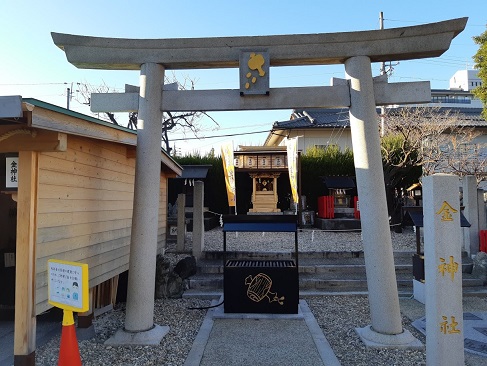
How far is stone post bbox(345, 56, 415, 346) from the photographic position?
477 centimetres

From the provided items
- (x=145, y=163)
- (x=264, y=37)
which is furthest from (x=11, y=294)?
(x=264, y=37)

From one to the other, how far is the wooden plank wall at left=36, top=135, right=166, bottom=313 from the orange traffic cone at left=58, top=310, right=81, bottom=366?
1.23 m

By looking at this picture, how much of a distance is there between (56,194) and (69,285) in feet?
5.86

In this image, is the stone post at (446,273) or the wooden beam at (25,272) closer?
the stone post at (446,273)

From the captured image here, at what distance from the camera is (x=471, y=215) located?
909 centimetres

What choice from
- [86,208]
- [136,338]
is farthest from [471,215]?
[86,208]

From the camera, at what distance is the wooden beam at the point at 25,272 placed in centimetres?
392

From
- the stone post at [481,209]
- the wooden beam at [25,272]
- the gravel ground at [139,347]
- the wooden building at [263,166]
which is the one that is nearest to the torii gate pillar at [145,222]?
the gravel ground at [139,347]

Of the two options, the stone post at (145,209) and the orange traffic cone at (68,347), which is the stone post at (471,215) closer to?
the stone post at (145,209)

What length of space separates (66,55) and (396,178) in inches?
589

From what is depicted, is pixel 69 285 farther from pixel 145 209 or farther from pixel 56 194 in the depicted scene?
pixel 145 209

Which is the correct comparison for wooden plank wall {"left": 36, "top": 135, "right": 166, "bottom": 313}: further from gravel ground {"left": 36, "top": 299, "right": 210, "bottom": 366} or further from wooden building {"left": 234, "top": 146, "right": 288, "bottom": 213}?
wooden building {"left": 234, "top": 146, "right": 288, "bottom": 213}

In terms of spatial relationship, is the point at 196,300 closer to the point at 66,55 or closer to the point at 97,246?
the point at 97,246

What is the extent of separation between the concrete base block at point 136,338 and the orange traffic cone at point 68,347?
1593 millimetres
